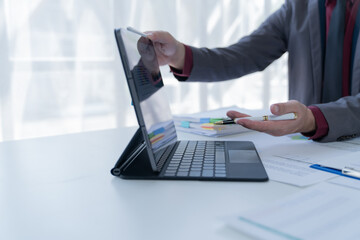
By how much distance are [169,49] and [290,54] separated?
0.58m

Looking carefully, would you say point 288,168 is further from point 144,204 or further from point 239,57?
point 239,57

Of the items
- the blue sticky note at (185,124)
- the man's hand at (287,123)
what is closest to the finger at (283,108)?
the man's hand at (287,123)

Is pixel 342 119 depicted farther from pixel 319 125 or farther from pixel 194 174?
pixel 194 174

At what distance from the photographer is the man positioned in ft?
3.22

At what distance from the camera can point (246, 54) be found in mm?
1211

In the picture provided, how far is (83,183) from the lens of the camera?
0.48 m

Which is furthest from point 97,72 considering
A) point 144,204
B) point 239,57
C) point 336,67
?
point 144,204

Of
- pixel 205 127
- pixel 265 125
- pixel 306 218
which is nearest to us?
pixel 306 218

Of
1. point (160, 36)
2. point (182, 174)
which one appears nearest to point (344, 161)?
point (182, 174)

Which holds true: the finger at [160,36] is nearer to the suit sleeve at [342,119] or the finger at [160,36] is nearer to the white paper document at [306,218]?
the suit sleeve at [342,119]

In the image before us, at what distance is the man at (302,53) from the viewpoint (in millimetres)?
982

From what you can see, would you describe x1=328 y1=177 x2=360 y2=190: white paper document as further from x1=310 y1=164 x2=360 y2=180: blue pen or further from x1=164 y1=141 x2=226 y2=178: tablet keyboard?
x1=164 y1=141 x2=226 y2=178: tablet keyboard

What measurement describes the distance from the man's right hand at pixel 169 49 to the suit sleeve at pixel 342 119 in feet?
1.45

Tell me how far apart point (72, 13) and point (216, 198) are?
1.53 m
